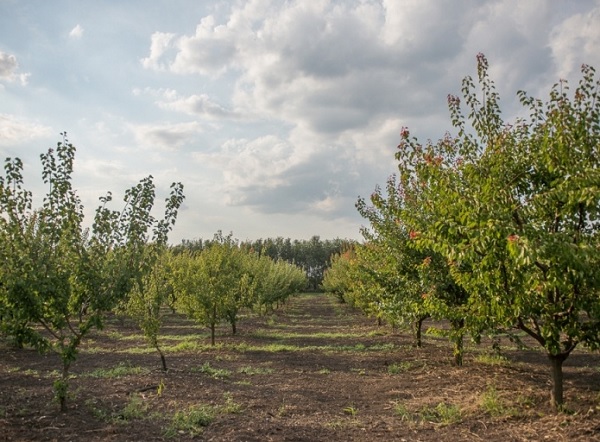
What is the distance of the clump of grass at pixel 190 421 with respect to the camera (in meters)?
6.50

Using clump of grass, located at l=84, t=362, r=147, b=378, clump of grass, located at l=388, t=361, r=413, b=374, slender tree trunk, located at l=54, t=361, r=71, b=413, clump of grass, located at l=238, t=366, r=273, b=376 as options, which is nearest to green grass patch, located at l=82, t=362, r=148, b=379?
clump of grass, located at l=84, t=362, r=147, b=378

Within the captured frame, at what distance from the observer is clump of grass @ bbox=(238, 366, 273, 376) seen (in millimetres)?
11426

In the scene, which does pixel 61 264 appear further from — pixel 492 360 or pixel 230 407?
pixel 492 360

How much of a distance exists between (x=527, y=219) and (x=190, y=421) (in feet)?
19.4

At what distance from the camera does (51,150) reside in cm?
775

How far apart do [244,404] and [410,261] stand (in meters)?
5.38

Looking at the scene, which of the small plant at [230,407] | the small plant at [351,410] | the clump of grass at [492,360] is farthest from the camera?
the clump of grass at [492,360]

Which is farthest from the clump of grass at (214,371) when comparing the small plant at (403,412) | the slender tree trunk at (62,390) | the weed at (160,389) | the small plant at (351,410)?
the small plant at (403,412)

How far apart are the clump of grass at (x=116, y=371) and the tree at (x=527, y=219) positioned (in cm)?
752

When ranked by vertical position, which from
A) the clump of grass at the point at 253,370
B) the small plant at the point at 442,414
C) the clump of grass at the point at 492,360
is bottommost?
the clump of grass at the point at 253,370

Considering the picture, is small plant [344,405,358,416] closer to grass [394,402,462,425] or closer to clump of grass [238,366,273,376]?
grass [394,402,462,425]

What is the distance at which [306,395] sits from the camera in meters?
9.09

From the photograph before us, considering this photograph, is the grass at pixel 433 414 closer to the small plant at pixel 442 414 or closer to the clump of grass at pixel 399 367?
the small plant at pixel 442 414

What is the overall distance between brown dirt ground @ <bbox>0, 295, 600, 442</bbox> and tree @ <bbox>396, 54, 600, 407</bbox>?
4.16 feet
